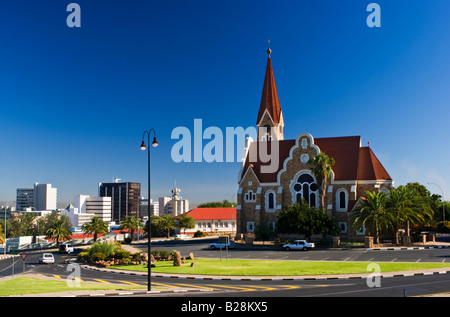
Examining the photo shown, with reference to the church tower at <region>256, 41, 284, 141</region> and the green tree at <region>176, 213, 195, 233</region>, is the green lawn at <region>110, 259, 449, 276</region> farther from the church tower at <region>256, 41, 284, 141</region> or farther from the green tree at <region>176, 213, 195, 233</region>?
the green tree at <region>176, 213, 195, 233</region>

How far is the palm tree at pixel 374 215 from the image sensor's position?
47031 mm

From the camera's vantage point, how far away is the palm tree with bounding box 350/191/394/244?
4703 cm

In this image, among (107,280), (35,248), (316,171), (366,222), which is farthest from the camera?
(35,248)

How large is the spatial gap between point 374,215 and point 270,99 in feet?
120

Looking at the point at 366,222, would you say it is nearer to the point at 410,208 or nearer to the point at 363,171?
the point at 410,208

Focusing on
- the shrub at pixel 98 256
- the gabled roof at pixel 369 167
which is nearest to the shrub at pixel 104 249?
the shrub at pixel 98 256

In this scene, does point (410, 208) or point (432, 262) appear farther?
point (410, 208)

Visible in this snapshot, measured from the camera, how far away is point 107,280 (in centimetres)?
2683

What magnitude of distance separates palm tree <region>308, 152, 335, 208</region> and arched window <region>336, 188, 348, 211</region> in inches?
134

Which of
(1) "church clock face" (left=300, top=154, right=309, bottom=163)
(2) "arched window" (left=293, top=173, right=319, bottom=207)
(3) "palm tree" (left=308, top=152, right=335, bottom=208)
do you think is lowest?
(2) "arched window" (left=293, top=173, right=319, bottom=207)

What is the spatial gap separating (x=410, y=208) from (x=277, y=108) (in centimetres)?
3542

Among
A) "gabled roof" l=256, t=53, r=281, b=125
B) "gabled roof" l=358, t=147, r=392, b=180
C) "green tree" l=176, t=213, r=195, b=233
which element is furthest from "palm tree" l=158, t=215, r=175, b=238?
"gabled roof" l=358, t=147, r=392, b=180

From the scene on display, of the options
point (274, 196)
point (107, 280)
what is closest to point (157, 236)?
point (274, 196)

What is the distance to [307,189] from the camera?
210 ft
